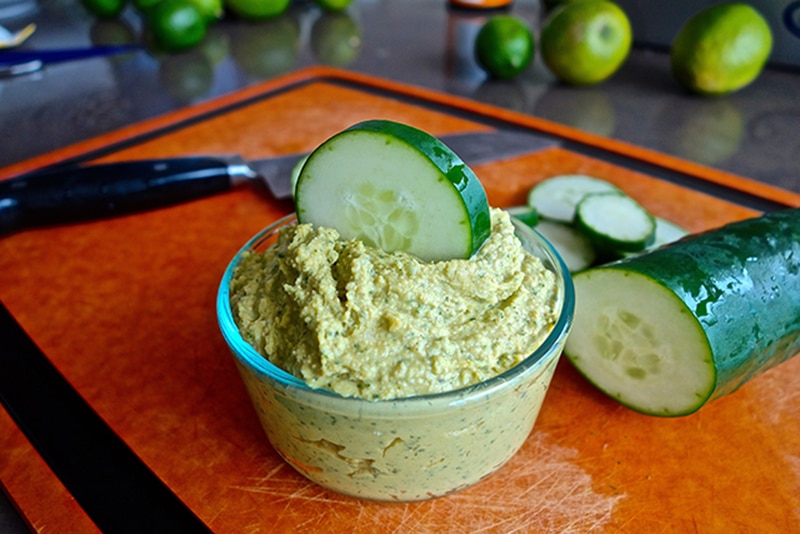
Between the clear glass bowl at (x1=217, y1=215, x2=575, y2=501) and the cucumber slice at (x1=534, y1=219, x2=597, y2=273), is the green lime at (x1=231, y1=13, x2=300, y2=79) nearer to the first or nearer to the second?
the cucumber slice at (x1=534, y1=219, x2=597, y2=273)

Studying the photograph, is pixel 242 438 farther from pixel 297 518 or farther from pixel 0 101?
pixel 0 101

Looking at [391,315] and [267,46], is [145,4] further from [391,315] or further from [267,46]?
[391,315]

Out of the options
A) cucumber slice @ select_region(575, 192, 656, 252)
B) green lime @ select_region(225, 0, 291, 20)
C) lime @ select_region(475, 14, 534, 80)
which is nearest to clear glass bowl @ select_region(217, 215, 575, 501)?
cucumber slice @ select_region(575, 192, 656, 252)

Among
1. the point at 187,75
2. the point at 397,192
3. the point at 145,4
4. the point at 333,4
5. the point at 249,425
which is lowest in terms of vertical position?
the point at 249,425

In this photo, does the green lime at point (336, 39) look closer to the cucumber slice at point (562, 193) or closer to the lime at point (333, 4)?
the lime at point (333, 4)

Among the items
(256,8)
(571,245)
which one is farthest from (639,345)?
(256,8)
